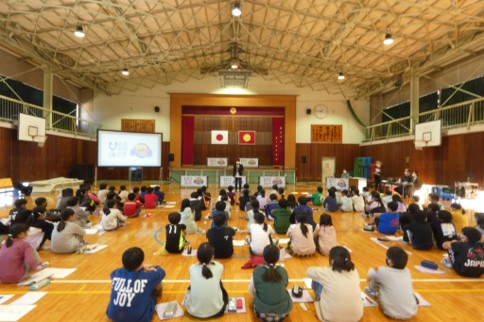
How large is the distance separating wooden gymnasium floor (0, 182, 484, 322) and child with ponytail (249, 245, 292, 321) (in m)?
0.31

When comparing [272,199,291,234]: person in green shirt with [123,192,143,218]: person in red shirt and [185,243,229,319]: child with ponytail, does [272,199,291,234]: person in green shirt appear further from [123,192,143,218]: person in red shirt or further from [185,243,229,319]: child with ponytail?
[123,192,143,218]: person in red shirt

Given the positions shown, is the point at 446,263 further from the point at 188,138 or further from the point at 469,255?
the point at 188,138

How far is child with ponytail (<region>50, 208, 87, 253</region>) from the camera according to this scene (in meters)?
5.17

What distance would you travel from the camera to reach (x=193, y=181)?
686 inches

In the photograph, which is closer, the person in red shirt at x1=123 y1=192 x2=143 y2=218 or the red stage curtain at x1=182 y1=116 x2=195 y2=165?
the person in red shirt at x1=123 y1=192 x2=143 y2=218

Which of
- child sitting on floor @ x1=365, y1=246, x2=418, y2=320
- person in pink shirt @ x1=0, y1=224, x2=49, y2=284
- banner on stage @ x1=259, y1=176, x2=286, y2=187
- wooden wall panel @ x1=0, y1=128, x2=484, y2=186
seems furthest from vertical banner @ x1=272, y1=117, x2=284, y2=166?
person in pink shirt @ x1=0, y1=224, x2=49, y2=284

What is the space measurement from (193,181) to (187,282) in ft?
44.3

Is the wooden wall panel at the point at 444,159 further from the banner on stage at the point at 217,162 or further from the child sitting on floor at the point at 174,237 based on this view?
the child sitting on floor at the point at 174,237

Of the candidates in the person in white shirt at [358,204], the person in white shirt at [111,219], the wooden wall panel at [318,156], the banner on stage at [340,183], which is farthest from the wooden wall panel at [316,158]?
the person in white shirt at [111,219]

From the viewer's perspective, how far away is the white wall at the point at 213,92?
22.6 m

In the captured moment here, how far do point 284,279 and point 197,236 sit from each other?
4035mm

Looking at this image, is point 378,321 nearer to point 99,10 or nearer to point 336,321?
point 336,321

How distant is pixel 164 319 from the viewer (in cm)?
313

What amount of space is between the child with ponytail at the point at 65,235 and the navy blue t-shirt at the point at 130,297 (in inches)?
117
